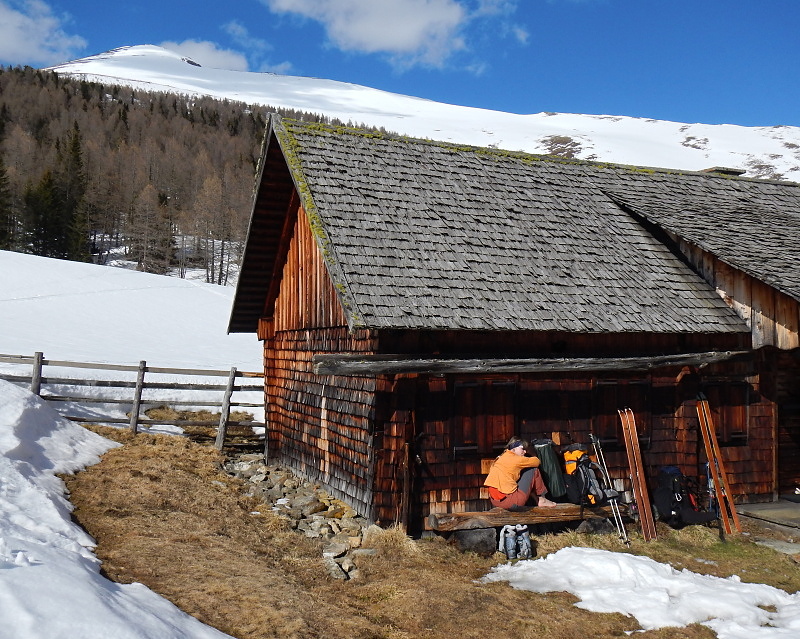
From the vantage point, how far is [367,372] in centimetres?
884

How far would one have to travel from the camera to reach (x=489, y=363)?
925cm

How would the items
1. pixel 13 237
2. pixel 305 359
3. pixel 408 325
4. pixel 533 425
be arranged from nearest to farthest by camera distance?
pixel 408 325, pixel 533 425, pixel 305 359, pixel 13 237

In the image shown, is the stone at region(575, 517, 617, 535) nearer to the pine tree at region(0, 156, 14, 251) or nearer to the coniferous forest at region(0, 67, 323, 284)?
the coniferous forest at region(0, 67, 323, 284)

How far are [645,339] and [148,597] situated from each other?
825cm

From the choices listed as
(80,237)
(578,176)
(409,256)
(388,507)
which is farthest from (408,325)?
(80,237)

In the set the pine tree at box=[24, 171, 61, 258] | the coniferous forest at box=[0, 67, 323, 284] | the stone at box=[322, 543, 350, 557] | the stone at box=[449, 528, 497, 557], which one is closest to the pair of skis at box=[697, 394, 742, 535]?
the stone at box=[449, 528, 497, 557]

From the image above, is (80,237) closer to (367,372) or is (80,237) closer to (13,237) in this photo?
(13,237)

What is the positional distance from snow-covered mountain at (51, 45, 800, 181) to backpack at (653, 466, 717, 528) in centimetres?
10085

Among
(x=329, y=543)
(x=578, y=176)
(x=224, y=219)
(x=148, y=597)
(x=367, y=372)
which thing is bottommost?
(x=329, y=543)

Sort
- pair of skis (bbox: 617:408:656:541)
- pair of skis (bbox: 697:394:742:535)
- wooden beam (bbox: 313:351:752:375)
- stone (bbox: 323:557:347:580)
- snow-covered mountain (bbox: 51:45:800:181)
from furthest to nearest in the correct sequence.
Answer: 1. snow-covered mountain (bbox: 51:45:800:181)
2. pair of skis (bbox: 697:394:742:535)
3. pair of skis (bbox: 617:408:656:541)
4. wooden beam (bbox: 313:351:752:375)
5. stone (bbox: 323:557:347:580)

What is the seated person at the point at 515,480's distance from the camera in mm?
9148

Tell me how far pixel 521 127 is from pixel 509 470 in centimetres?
15500

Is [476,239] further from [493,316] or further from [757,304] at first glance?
[757,304]

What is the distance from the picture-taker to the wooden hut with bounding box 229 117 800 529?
30.5ft
